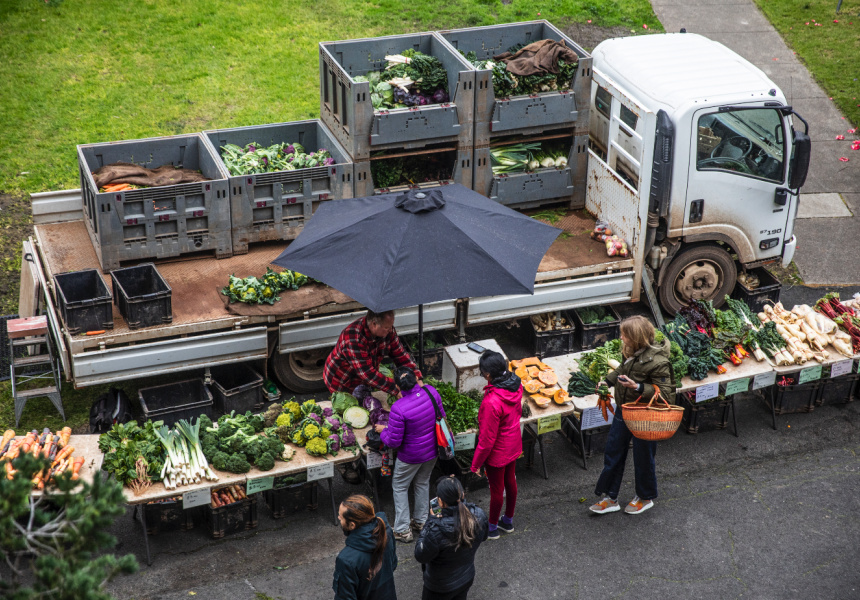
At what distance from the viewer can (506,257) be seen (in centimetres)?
756

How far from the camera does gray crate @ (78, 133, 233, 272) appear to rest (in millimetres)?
9141

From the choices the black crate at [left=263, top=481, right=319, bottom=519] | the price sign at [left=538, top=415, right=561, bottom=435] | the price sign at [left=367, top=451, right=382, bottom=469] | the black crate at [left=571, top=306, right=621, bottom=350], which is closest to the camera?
the price sign at [left=367, top=451, right=382, bottom=469]

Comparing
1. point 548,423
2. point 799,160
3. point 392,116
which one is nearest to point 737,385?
point 548,423

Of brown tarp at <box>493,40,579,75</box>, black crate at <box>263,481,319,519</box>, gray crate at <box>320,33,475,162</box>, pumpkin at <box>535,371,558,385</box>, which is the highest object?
brown tarp at <box>493,40,579,75</box>

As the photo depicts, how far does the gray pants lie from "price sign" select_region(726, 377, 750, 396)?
3158mm

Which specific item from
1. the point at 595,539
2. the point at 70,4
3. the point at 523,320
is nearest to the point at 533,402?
the point at 595,539

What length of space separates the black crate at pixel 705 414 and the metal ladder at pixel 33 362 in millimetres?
6213

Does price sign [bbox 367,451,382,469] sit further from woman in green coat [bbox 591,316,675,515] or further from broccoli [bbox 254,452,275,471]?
woman in green coat [bbox 591,316,675,515]

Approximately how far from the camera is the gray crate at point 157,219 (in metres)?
9.14

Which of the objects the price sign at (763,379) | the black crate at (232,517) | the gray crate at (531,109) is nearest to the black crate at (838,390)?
the price sign at (763,379)

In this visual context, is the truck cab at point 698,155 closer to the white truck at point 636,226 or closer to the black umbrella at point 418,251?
the white truck at point 636,226

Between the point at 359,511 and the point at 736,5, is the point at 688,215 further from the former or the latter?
the point at 736,5

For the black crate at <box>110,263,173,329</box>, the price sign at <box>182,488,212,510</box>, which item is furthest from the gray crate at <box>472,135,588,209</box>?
the price sign at <box>182,488,212,510</box>

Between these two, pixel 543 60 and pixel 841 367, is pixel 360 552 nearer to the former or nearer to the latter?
pixel 841 367
